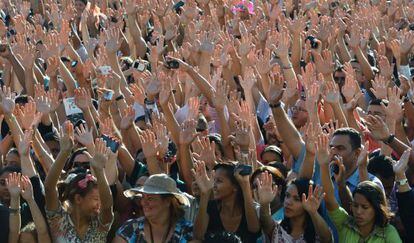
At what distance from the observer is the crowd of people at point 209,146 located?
4547 millimetres

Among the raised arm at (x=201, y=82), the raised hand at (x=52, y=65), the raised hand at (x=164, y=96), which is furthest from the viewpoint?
the raised hand at (x=52, y=65)

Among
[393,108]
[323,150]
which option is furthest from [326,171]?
[393,108]

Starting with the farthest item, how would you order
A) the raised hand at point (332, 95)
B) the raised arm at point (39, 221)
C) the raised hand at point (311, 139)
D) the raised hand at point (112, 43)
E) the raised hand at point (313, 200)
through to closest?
1. the raised hand at point (112, 43)
2. the raised hand at point (332, 95)
3. the raised hand at point (311, 139)
4. the raised arm at point (39, 221)
5. the raised hand at point (313, 200)

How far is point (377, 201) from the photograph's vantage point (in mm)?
4488

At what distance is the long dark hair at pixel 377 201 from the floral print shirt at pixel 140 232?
0.93 m

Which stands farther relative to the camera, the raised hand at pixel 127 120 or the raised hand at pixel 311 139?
the raised hand at pixel 127 120

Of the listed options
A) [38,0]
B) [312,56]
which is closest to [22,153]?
[312,56]

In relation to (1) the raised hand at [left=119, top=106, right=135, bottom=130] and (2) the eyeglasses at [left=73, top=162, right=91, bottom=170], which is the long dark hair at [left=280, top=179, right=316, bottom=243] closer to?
(2) the eyeglasses at [left=73, top=162, right=91, bottom=170]

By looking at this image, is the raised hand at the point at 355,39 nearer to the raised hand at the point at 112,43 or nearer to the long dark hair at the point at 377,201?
the raised hand at the point at 112,43

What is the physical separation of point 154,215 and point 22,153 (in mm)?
997

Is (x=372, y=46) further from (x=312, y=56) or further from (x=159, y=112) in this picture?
(x=159, y=112)

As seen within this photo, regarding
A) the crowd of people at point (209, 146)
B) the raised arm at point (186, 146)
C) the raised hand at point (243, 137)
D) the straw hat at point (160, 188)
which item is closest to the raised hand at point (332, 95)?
the crowd of people at point (209, 146)

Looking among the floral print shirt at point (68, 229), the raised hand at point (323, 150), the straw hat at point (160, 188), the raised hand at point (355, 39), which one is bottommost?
the floral print shirt at point (68, 229)

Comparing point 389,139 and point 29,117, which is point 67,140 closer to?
point 29,117
